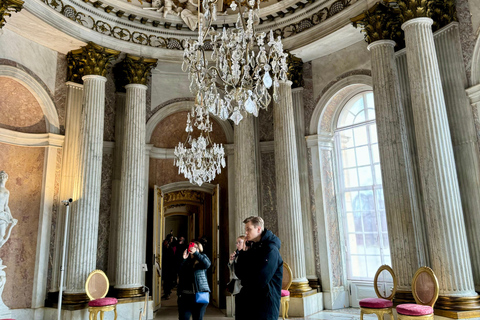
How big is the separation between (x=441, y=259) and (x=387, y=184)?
4.60ft

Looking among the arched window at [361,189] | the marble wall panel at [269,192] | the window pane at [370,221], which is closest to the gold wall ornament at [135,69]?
the marble wall panel at [269,192]

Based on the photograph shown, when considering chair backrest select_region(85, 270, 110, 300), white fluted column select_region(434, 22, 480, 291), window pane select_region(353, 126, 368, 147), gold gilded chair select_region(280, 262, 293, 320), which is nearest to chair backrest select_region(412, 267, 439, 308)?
white fluted column select_region(434, 22, 480, 291)

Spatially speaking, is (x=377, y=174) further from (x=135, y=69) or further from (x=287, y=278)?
(x=135, y=69)

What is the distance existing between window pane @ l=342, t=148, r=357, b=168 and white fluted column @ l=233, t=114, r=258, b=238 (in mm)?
2010

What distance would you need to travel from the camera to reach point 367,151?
7875 mm

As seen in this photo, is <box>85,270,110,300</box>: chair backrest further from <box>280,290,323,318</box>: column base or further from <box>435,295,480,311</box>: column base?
<box>435,295,480,311</box>: column base

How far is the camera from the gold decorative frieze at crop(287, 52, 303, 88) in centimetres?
802

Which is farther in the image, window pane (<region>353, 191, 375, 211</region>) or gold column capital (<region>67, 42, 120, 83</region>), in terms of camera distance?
window pane (<region>353, 191, 375, 211</region>)

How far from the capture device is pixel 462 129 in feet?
18.3

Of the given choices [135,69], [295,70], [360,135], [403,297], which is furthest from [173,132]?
[403,297]

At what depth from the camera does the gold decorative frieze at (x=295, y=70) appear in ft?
26.3

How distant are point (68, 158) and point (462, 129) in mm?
6739

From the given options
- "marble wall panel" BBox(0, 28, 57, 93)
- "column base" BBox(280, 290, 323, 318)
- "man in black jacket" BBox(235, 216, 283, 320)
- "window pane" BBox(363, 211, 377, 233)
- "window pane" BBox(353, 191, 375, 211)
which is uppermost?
"marble wall panel" BBox(0, 28, 57, 93)

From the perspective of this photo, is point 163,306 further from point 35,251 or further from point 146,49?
point 146,49
